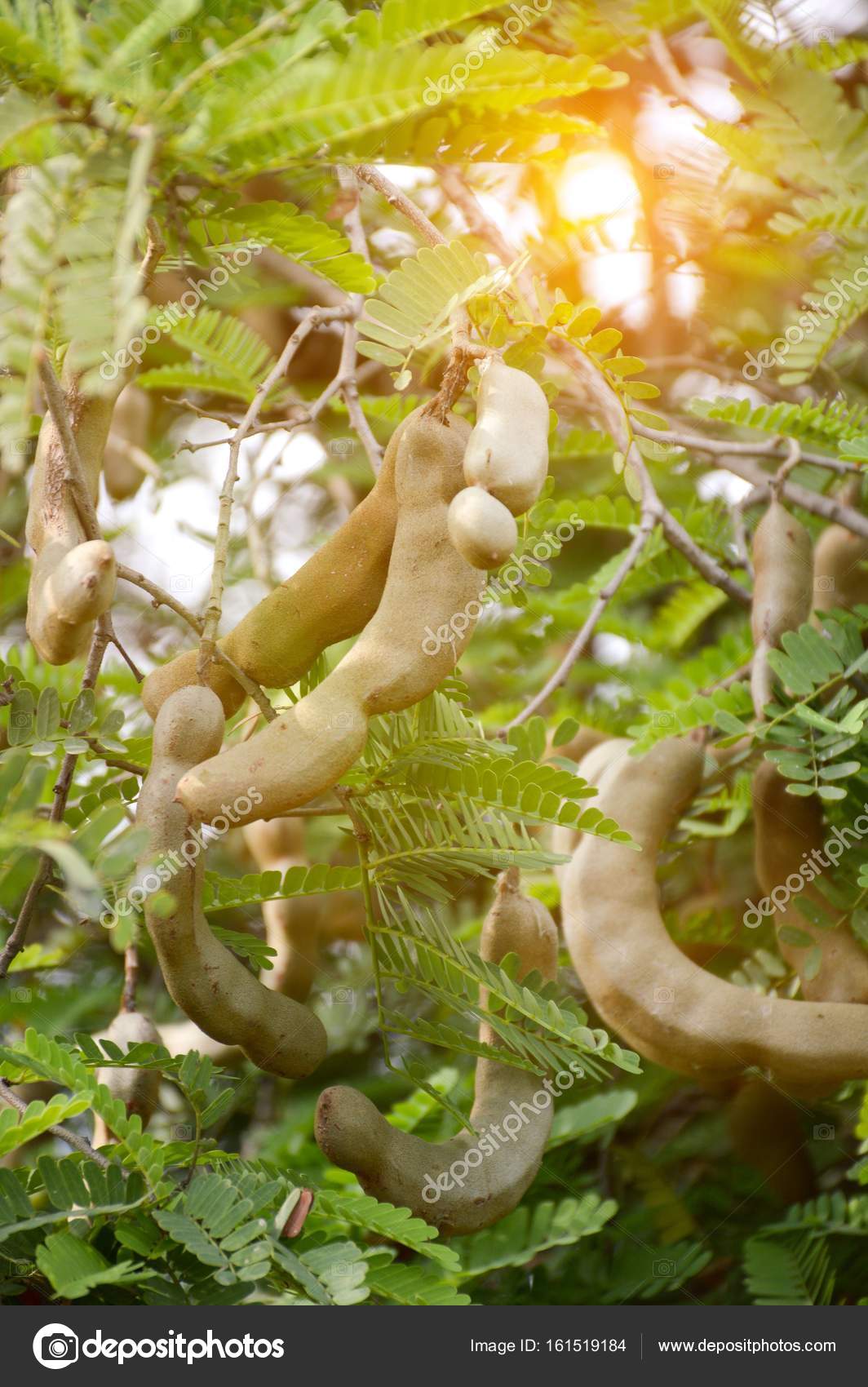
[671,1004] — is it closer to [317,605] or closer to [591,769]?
[591,769]

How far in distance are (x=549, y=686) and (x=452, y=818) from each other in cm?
21

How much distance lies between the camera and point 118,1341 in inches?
27.6

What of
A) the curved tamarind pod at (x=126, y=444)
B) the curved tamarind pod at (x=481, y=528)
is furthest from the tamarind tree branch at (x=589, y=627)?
the curved tamarind pod at (x=126, y=444)

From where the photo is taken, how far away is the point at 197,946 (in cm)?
69

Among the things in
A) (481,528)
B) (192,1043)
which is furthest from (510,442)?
(192,1043)

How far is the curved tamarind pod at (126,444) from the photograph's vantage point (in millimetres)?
1575

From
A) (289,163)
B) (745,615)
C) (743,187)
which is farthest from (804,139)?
(289,163)

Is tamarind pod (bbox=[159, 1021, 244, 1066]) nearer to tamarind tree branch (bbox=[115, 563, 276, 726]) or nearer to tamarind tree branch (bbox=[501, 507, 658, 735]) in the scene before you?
tamarind tree branch (bbox=[501, 507, 658, 735])

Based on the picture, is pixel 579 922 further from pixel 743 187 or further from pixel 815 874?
pixel 743 187

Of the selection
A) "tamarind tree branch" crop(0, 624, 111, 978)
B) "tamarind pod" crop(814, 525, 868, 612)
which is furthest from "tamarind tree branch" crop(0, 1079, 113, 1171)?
"tamarind pod" crop(814, 525, 868, 612)

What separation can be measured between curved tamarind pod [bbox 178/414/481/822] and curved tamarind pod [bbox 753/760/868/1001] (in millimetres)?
487

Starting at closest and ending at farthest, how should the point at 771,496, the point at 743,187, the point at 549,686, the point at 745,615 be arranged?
the point at 549,686 → the point at 771,496 → the point at 743,187 → the point at 745,615

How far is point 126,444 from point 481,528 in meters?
1.10

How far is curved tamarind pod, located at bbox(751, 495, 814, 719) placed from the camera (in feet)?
Answer: 3.67
